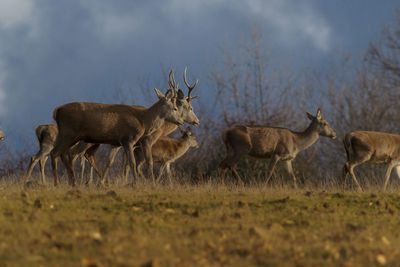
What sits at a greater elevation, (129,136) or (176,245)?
(129,136)

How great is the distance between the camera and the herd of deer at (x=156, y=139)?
499 inches

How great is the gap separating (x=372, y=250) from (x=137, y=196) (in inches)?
202

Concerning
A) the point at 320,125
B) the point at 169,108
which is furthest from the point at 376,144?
the point at 169,108

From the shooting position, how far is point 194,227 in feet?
26.1

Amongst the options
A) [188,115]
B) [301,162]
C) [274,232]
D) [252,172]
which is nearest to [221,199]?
[274,232]

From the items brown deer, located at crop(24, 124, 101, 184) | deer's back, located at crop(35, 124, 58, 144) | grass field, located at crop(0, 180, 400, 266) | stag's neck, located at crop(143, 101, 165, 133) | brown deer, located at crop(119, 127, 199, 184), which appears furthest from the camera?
brown deer, located at crop(119, 127, 199, 184)

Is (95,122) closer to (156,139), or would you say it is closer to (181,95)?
(156,139)

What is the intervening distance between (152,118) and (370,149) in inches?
258

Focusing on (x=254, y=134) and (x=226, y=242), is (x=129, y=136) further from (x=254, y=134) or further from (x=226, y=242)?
(x=226, y=242)

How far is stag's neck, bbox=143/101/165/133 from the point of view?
44.4 ft

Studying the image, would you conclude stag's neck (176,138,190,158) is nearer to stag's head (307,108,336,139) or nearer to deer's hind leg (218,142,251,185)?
deer's hind leg (218,142,251,185)

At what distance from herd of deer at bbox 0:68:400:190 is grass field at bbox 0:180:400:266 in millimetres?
1402

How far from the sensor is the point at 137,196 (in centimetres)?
1070

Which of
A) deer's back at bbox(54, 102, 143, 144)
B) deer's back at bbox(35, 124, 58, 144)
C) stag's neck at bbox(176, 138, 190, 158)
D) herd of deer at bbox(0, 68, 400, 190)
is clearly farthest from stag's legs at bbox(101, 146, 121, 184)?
stag's neck at bbox(176, 138, 190, 158)
